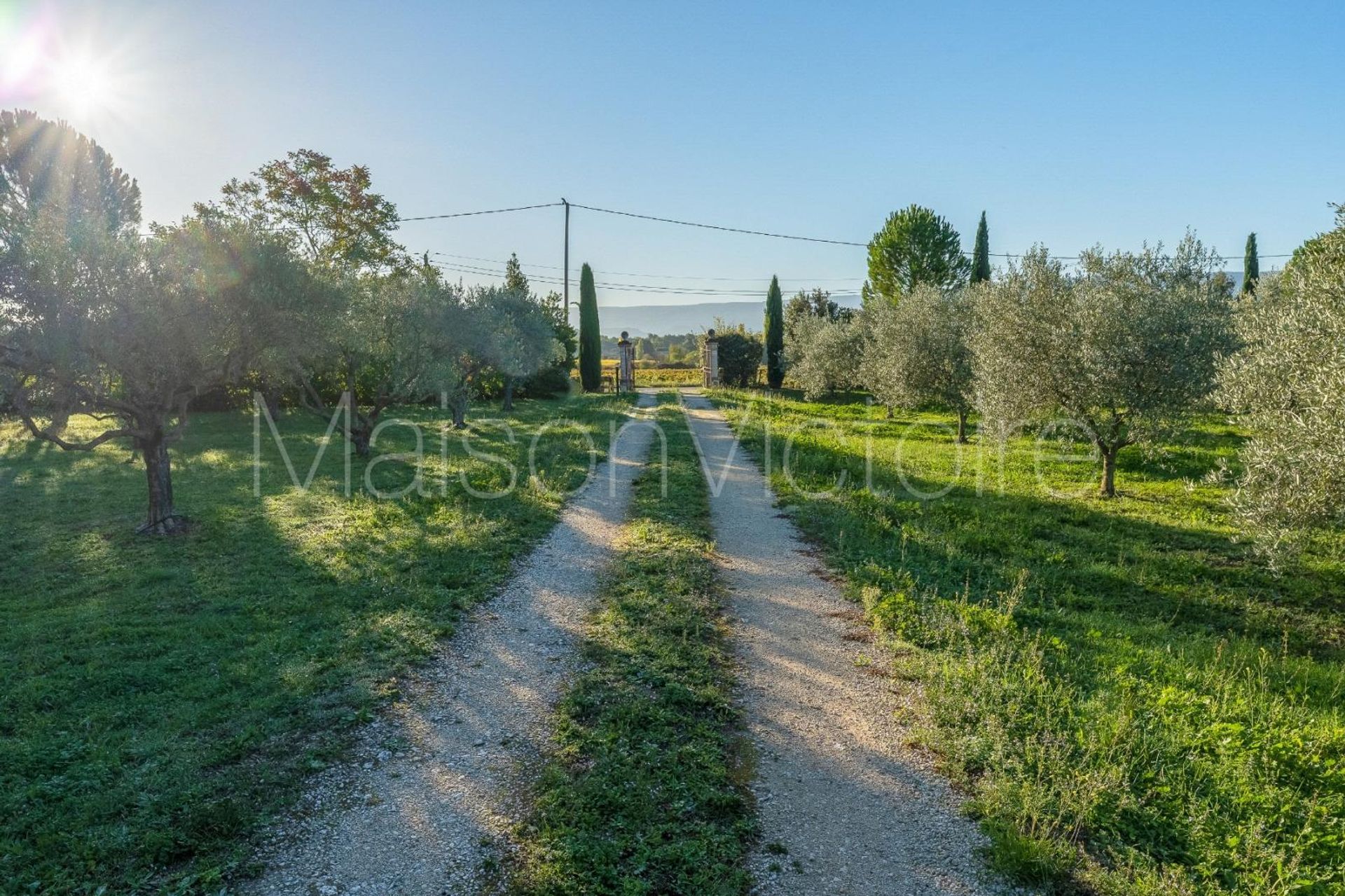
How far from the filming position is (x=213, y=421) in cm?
2722

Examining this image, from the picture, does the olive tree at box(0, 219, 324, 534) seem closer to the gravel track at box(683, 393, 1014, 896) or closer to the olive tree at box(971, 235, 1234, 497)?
the gravel track at box(683, 393, 1014, 896)

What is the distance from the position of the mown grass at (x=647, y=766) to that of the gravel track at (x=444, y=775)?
0.87 feet

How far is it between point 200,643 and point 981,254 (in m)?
52.3

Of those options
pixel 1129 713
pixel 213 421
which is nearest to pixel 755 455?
pixel 1129 713

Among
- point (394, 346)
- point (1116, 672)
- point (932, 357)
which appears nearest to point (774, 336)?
point (932, 357)

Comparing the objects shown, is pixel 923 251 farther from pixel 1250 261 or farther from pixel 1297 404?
pixel 1297 404

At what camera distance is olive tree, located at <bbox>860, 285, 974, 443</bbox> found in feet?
79.5

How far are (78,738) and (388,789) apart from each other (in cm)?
271

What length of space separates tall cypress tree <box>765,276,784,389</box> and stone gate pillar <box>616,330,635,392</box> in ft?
35.8

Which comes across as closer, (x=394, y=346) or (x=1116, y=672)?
(x=1116, y=672)

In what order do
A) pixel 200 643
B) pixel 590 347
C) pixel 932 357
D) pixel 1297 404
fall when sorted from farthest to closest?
pixel 590 347 < pixel 932 357 < pixel 1297 404 < pixel 200 643

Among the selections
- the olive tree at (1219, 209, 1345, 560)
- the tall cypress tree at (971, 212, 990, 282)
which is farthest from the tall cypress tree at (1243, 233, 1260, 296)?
the olive tree at (1219, 209, 1345, 560)

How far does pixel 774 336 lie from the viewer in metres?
50.9

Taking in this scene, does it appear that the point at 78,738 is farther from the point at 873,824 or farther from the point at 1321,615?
the point at 1321,615
